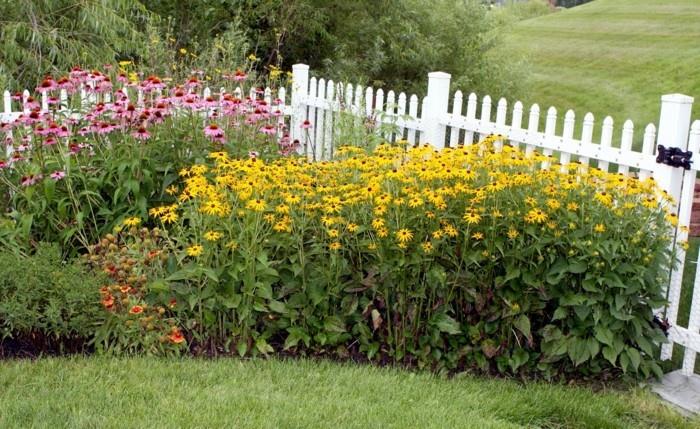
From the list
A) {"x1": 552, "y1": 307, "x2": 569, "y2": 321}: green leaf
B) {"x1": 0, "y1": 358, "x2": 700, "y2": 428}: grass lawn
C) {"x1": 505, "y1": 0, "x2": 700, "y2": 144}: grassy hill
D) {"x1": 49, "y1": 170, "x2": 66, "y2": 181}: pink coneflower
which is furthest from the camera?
{"x1": 505, "y1": 0, "x2": 700, "y2": 144}: grassy hill

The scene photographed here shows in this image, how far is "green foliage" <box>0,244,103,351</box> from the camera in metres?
3.84

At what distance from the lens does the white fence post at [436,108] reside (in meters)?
6.14

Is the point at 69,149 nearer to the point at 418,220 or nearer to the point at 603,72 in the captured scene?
the point at 418,220

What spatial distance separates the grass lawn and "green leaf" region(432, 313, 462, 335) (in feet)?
0.77

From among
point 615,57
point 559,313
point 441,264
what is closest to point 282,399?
point 441,264

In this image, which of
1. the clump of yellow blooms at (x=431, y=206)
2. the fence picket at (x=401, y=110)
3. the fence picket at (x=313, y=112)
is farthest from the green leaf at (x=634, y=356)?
the fence picket at (x=313, y=112)

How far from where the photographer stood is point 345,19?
10156 mm

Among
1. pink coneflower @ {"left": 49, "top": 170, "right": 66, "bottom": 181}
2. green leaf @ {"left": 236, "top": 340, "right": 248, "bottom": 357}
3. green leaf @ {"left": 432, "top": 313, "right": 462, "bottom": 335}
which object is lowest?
green leaf @ {"left": 236, "top": 340, "right": 248, "bottom": 357}

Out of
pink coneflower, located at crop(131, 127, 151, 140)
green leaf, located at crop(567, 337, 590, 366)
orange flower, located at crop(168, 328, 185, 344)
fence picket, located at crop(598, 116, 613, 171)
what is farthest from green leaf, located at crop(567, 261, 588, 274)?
pink coneflower, located at crop(131, 127, 151, 140)

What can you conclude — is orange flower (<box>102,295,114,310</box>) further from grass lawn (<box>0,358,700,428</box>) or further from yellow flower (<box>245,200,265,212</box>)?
yellow flower (<box>245,200,265,212</box>)

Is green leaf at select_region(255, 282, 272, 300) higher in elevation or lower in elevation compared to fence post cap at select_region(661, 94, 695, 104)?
lower

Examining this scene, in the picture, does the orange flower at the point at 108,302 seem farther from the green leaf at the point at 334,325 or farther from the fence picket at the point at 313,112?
the fence picket at the point at 313,112

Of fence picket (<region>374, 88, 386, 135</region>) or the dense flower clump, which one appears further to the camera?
fence picket (<region>374, 88, 386, 135</region>)

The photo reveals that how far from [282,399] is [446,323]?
977mm
